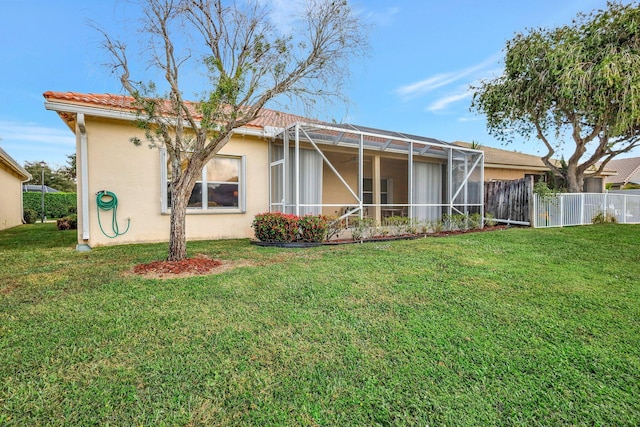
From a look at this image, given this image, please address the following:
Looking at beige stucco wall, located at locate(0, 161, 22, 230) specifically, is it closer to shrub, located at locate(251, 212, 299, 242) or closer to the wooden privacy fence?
shrub, located at locate(251, 212, 299, 242)

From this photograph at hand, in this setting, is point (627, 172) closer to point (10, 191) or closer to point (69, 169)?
point (10, 191)

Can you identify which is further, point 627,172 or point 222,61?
point 627,172

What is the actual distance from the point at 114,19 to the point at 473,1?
9.50 m

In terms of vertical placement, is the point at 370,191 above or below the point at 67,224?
above

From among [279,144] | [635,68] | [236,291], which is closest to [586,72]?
[635,68]

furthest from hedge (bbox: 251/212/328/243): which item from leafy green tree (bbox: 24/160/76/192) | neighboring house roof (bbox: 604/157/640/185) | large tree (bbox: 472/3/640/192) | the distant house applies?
leafy green tree (bbox: 24/160/76/192)

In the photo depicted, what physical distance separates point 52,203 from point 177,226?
2285cm

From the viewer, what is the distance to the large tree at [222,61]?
510 centimetres

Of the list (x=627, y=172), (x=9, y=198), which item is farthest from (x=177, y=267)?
(x=627, y=172)

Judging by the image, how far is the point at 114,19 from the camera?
17.3ft

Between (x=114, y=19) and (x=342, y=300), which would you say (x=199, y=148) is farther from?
(x=342, y=300)

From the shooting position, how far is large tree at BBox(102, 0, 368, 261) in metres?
5.10

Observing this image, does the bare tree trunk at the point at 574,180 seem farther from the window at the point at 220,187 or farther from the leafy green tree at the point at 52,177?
the leafy green tree at the point at 52,177

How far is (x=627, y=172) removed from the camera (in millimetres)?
31609
